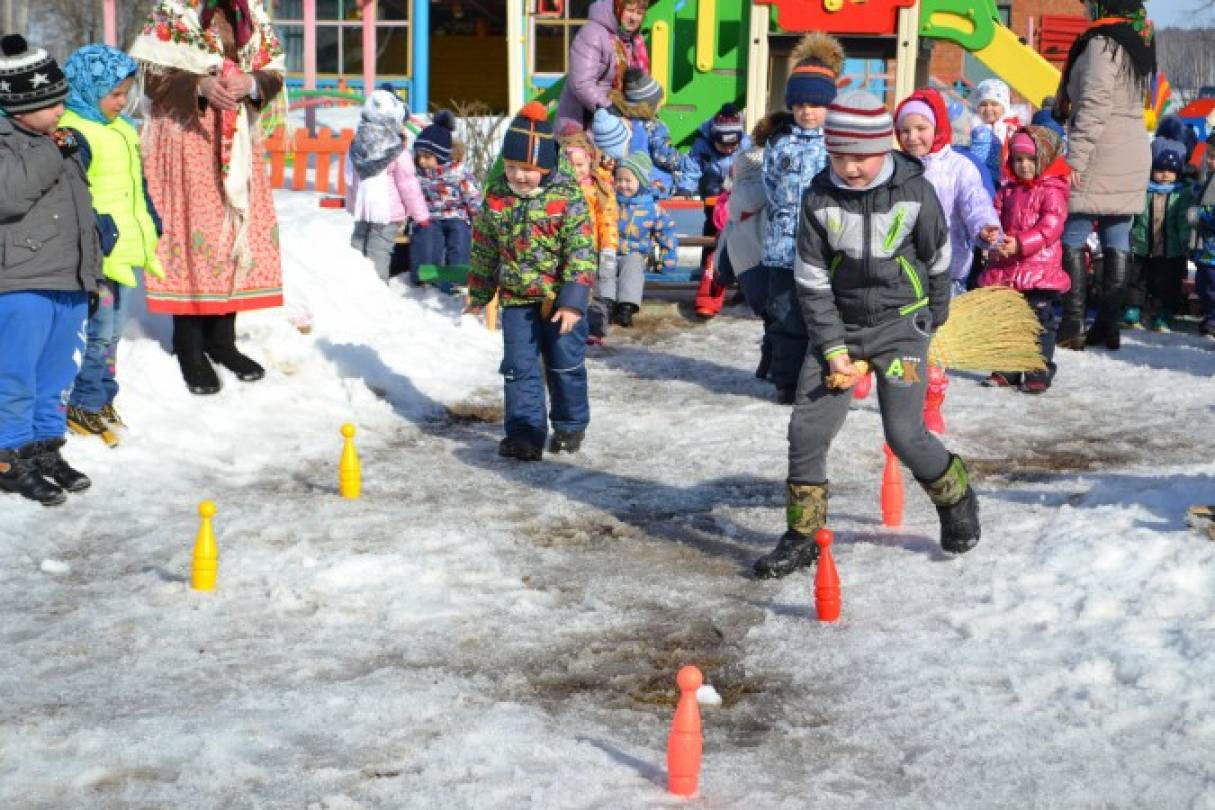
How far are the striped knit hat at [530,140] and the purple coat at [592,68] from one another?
3537 mm

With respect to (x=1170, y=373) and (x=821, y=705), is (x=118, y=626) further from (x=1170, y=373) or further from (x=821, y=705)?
(x=1170, y=373)

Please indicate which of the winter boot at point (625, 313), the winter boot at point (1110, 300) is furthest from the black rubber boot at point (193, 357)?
the winter boot at point (1110, 300)

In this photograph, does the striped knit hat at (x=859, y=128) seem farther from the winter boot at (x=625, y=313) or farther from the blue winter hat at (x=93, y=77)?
the winter boot at (x=625, y=313)

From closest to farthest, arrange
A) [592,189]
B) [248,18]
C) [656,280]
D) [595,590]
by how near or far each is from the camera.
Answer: [595,590] < [248,18] < [592,189] < [656,280]

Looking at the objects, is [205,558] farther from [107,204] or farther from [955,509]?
[955,509]

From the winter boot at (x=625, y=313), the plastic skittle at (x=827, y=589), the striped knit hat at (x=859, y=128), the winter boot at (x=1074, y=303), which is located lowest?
the plastic skittle at (x=827, y=589)

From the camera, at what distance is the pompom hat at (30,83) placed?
6.38 metres

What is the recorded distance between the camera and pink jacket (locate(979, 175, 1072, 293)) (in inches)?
386

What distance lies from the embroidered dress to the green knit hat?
3.62 m

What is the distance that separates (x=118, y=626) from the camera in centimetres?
516

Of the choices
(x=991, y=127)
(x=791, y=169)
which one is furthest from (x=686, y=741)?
(x=991, y=127)

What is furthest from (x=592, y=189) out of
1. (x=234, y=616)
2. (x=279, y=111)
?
(x=234, y=616)

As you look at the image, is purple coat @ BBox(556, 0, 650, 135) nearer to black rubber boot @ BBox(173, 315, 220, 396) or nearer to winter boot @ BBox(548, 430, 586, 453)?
black rubber boot @ BBox(173, 315, 220, 396)

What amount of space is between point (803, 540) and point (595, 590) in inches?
32.8
